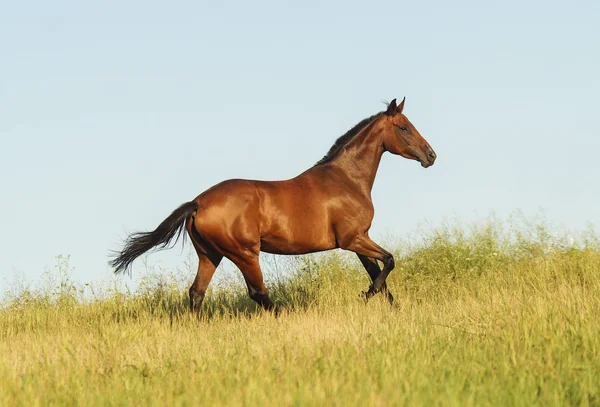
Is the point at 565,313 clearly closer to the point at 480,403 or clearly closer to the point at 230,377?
the point at 480,403

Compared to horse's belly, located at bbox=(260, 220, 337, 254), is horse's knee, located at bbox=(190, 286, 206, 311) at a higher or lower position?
lower

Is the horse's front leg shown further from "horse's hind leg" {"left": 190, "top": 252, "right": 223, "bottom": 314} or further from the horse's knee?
the horse's knee

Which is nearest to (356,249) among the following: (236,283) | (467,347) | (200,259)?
(200,259)

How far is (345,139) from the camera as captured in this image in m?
10.5

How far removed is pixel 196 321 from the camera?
29.7 feet

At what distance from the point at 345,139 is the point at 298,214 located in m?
1.58

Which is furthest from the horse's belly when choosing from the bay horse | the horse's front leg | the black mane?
the black mane

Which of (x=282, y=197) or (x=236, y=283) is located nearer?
(x=282, y=197)

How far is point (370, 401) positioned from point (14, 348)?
508cm

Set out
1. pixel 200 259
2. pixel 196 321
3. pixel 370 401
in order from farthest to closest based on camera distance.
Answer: pixel 200 259
pixel 196 321
pixel 370 401

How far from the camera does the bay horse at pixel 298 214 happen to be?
9.16m

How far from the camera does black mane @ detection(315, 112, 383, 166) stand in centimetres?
1045

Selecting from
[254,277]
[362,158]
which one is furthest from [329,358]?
[362,158]

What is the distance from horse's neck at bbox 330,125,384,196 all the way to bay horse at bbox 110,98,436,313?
0.01 m
